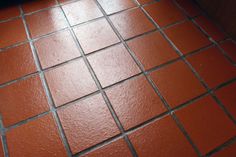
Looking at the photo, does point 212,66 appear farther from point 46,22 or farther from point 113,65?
point 46,22

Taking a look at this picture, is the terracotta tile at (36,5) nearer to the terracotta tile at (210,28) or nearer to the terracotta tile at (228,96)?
the terracotta tile at (210,28)

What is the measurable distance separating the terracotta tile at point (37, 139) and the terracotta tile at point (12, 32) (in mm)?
797

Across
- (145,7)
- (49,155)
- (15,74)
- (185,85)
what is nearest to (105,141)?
(49,155)

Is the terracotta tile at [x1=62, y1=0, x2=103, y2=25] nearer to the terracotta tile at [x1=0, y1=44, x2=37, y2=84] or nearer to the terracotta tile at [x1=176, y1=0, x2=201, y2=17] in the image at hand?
the terracotta tile at [x1=0, y1=44, x2=37, y2=84]

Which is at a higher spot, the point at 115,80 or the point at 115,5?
the point at 115,5

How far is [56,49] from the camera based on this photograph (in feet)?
5.90

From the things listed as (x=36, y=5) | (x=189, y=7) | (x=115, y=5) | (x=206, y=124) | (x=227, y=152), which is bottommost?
(x=227, y=152)

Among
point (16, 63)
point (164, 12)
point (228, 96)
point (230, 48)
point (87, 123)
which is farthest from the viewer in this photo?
point (164, 12)

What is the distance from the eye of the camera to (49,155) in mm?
1346

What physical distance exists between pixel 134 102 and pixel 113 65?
1.20 ft

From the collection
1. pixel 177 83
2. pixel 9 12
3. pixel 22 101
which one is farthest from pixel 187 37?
pixel 9 12

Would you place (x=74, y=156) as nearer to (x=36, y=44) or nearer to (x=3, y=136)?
(x=3, y=136)

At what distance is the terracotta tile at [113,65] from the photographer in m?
1.66

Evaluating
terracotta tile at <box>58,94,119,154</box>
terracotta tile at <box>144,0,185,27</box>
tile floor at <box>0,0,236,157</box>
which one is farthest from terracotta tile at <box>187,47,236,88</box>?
terracotta tile at <box>58,94,119,154</box>
